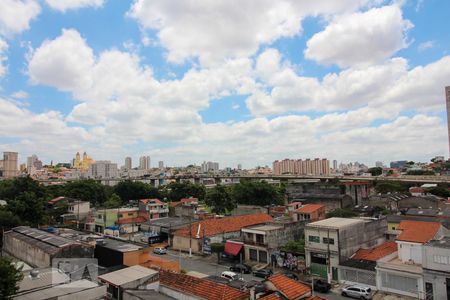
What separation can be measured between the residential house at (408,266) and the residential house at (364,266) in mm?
562

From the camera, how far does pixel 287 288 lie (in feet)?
46.5

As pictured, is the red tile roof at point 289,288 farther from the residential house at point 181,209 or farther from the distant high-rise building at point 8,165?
the distant high-rise building at point 8,165

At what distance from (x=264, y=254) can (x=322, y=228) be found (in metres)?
6.54

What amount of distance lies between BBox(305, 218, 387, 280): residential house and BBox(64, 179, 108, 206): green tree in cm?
5234

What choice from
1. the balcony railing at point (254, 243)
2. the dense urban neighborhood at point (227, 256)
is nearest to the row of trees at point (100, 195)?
the dense urban neighborhood at point (227, 256)

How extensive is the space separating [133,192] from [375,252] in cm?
5906

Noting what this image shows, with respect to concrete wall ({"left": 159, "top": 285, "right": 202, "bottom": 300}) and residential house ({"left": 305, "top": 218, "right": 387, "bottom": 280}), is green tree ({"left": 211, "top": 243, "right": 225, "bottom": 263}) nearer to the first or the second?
residential house ({"left": 305, "top": 218, "right": 387, "bottom": 280})

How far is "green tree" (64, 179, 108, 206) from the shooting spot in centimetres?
6588

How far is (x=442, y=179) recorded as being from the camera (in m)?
81.4

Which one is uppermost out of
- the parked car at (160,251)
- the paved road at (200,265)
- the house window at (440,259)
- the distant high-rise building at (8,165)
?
the distant high-rise building at (8,165)

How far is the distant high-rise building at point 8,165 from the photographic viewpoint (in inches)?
6407

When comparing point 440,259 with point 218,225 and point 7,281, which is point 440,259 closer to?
point 218,225

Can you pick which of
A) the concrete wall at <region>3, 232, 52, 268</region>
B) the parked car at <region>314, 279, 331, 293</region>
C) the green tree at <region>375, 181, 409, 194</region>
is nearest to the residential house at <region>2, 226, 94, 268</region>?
the concrete wall at <region>3, 232, 52, 268</region>

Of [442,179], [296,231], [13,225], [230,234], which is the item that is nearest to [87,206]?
[13,225]
